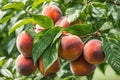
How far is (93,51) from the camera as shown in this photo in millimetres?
1473

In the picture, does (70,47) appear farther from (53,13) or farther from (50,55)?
(53,13)

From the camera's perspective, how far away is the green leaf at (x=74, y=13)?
1543 mm

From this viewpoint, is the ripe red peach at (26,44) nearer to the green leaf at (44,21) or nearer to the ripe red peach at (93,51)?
the green leaf at (44,21)

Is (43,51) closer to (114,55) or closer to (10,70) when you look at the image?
(114,55)

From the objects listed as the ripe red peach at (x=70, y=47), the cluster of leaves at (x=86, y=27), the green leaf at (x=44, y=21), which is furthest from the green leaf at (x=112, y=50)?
the green leaf at (x=44, y=21)

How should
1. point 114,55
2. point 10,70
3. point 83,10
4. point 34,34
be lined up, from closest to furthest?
point 114,55
point 34,34
point 83,10
point 10,70

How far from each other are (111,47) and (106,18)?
0.34 meters

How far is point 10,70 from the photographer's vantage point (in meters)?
2.46

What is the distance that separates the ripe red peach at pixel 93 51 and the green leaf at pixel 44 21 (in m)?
0.18

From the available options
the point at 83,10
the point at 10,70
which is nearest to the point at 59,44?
the point at 83,10

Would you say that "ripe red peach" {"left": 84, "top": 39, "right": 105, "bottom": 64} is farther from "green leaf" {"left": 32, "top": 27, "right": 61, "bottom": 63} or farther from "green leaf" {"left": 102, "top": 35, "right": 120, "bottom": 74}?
"green leaf" {"left": 32, "top": 27, "right": 61, "bottom": 63}

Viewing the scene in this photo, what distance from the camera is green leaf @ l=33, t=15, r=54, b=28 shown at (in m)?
1.51

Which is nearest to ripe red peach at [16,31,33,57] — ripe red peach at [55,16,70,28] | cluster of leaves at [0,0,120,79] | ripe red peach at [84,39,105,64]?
cluster of leaves at [0,0,120,79]

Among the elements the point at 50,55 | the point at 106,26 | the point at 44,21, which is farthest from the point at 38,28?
the point at 106,26
